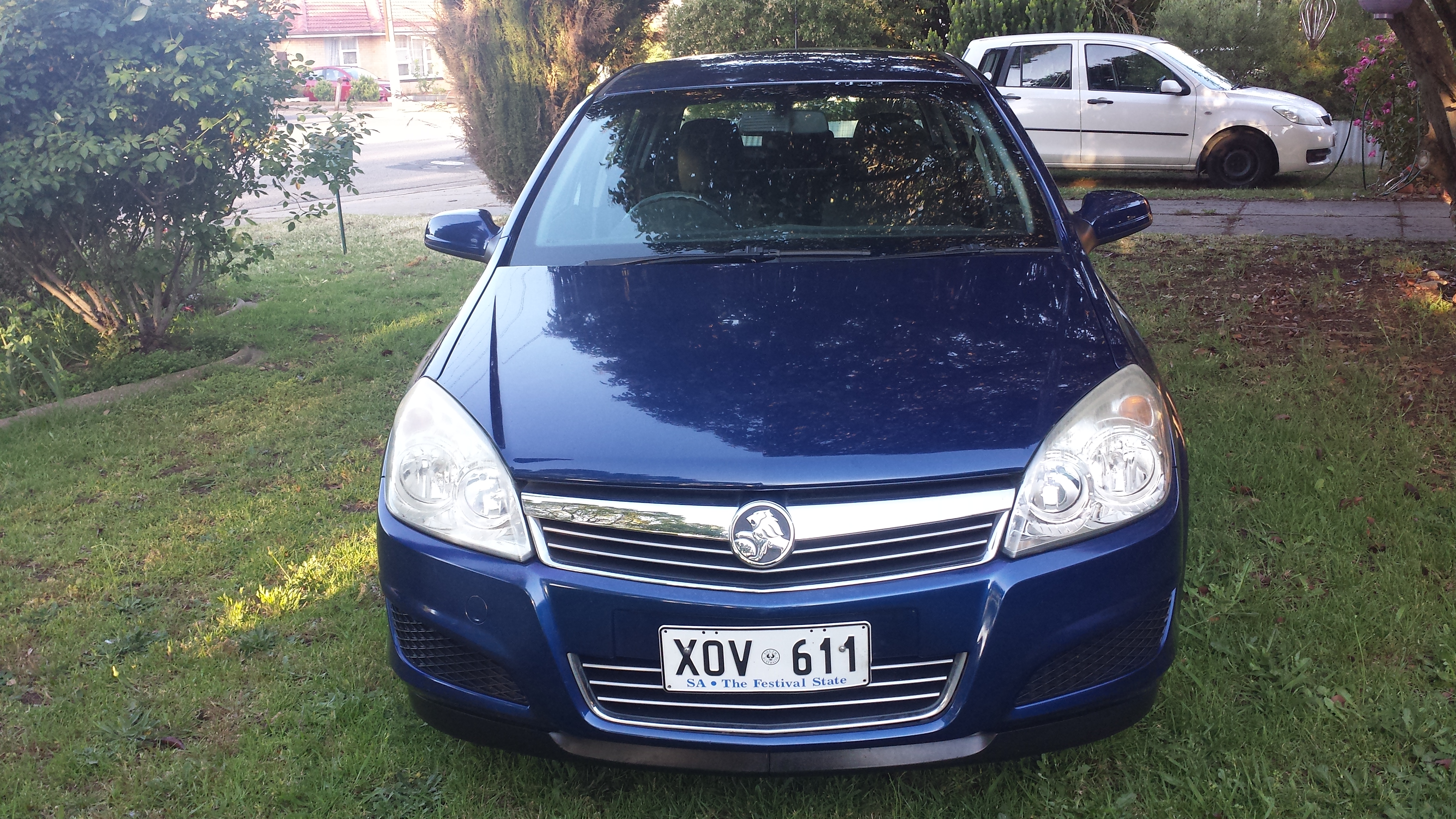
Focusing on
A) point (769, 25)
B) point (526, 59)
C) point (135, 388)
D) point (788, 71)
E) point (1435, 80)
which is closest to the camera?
point (788, 71)

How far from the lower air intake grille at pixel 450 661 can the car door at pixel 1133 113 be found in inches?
407

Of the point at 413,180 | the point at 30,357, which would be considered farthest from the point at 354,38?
the point at 30,357

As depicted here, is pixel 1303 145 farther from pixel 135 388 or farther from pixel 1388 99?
pixel 135 388

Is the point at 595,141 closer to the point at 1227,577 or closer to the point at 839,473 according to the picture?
the point at 839,473

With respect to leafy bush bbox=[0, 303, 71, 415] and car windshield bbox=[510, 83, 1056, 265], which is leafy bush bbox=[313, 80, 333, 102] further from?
car windshield bbox=[510, 83, 1056, 265]

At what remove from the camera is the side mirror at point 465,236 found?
3.18 m

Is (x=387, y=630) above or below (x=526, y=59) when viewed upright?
below

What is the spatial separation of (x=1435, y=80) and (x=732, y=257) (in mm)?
4688

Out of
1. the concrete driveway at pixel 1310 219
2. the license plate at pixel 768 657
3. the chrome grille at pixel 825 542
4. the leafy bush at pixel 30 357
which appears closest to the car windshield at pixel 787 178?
the chrome grille at pixel 825 542

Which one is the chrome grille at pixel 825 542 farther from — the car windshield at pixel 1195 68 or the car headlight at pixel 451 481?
the car windshield at pixel 1195 68

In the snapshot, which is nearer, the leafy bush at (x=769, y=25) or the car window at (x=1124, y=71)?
the car window at (x=1124, y=71)

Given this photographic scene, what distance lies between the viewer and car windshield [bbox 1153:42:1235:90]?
10.6 m

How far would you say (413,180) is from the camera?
16422 mm

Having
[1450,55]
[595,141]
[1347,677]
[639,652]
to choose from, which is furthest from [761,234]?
[1450,55]
